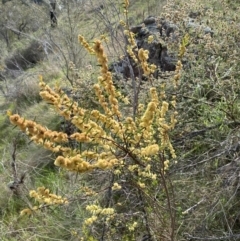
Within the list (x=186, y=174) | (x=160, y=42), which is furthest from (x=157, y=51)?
(x=186, y=174)

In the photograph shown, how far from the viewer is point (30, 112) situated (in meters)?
6.86

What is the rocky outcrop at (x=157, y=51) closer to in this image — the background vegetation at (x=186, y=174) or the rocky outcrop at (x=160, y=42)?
the rocky outcrop at (x=160, y=42)

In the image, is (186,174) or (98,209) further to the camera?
(186,174)

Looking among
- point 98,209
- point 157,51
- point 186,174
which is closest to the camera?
point 98,209

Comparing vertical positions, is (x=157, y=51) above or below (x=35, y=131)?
below

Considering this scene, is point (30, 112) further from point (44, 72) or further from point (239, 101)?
point (239, 101)

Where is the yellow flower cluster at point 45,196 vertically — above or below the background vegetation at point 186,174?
above

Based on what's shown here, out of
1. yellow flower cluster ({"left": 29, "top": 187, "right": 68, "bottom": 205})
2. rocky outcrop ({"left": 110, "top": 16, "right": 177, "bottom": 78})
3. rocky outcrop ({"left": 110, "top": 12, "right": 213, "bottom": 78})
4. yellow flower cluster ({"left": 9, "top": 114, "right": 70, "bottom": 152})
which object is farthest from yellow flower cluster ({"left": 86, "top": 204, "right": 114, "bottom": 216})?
rocky outcrop ({"left": 110, "top": 16, "right": 177, "bottom": 78})

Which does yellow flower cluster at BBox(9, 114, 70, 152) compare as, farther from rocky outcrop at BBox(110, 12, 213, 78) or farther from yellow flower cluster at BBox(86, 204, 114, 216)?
rocky outcrop at BBox(110, 12, 213, 78)

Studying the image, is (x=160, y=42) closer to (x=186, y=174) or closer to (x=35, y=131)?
(x=186, y=174)

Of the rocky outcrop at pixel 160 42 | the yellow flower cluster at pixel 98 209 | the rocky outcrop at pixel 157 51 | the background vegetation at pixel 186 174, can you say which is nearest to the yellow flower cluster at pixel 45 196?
the yellow flower cluster at pixel 98 209

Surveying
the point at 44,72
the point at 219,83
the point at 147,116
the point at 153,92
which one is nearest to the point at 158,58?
Answer: the point at 219,83

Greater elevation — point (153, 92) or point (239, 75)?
point (153, 92)

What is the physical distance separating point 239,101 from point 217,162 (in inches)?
22.4
